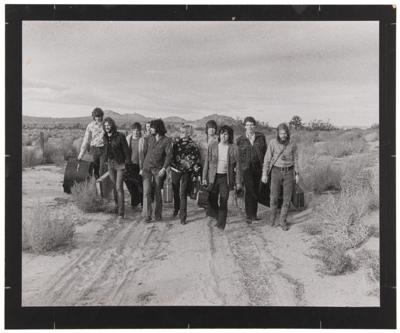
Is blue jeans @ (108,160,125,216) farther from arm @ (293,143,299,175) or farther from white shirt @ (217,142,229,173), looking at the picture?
arm @ (293,143,299,175)

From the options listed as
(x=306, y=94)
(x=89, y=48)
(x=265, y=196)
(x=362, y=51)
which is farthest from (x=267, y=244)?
(x=89, y=48)

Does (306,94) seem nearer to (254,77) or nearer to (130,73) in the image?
(254,77)

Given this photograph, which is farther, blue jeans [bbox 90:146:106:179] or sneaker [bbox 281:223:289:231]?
blue jeans [bbox 90:146:106:179]

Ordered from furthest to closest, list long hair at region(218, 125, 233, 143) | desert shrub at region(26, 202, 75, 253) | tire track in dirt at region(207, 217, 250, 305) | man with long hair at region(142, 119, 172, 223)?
man with long hair at region(142, 119, 172, 223) < long hair at region(218, 125, 233, 143) < desert shrub at region(26, 202, 75, 253) < tire track in dirt at region(207, 217, 250, 305)

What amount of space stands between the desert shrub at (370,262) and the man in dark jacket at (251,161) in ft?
5.18

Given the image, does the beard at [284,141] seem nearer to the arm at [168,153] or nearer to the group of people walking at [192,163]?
the group of people walking at [192,163]

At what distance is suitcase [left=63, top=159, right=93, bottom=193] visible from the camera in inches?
284

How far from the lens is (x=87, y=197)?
7109 millimetres

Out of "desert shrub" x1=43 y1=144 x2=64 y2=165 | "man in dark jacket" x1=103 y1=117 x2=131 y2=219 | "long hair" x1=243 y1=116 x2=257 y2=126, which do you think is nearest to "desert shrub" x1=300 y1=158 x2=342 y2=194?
"long hair" x1=243 y1=116 x2=257 y2=126

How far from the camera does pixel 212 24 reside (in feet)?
23.0

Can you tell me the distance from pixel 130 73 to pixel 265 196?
2.68 metres

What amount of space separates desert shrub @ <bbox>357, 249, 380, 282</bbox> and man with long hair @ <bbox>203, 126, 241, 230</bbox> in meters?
1.99

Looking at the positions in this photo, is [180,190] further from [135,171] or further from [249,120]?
[249,120]

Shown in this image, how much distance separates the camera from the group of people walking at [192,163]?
23.1 feet
